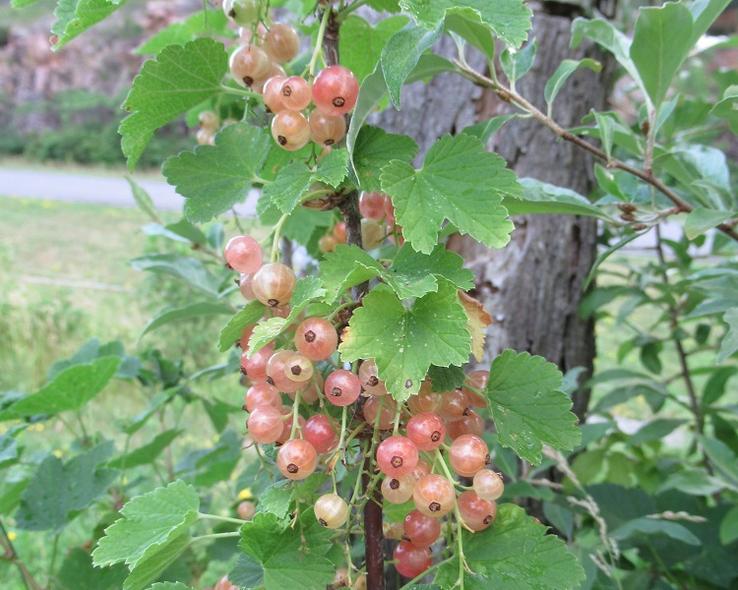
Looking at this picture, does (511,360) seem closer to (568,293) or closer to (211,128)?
(211,128)

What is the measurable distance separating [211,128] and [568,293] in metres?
0.79

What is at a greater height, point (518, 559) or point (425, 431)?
point (425, 431)

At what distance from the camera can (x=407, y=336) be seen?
21.5 inches

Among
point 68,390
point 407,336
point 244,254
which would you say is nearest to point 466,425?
point 407,336

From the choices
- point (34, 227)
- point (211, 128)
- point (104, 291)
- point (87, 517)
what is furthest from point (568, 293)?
point (34, 227)

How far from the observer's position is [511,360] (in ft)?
2.03

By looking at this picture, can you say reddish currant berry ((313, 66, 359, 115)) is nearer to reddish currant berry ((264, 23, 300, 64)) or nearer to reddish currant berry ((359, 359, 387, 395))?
reddish currant berry ((264, 23, 300, 64))

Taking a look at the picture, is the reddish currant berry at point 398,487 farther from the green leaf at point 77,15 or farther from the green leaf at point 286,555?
the green leaf at point 77,15

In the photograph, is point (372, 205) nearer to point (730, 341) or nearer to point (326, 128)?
point (326, 128)

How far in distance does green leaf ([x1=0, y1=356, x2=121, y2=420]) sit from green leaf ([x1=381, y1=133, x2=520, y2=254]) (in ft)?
1.87

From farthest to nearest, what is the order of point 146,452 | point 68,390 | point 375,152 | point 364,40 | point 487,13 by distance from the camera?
point 146,452
point 68,390
point 364,40
point 375,152
point 487,13

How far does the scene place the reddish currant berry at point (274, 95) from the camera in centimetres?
60

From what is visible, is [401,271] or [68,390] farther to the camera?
[68,390]

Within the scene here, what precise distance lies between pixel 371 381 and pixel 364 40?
1.28 ft
